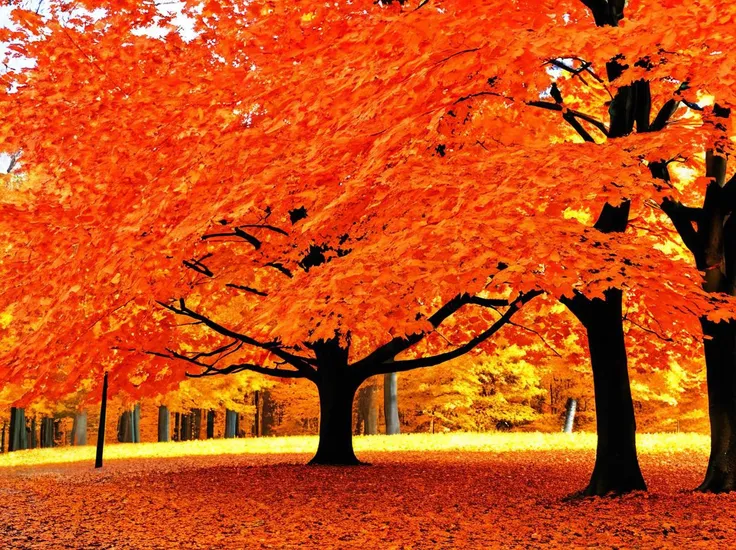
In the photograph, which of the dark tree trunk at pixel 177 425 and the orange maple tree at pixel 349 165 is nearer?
the orange maple tree at pixel 349 165

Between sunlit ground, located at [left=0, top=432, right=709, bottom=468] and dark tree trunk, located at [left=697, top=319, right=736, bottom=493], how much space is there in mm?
7352

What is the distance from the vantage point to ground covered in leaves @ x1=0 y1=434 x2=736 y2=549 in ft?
23.4

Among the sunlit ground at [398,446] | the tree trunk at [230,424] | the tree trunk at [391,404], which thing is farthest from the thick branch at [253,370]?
the tree trunk at [230,424]

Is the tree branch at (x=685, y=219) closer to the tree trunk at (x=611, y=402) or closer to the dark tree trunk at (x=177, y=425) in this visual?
the tree trunk at (x=611, y=402)

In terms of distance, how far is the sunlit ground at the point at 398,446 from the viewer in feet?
57.9

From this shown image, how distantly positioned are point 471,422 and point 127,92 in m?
25.6

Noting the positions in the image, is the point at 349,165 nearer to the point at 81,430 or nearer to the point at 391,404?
the point at 391,404

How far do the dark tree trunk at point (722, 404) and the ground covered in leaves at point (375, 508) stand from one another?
0.48m

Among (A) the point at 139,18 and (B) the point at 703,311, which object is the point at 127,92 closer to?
(A) the point at 139,18

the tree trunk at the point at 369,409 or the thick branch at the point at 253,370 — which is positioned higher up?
the thick branch at the point at 253,370

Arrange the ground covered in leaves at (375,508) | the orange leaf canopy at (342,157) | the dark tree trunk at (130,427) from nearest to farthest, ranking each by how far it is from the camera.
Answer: the orange leaf canopy at (342,157), the ground covered in leaves at (375,508), the dark tree trunk at (130,427)

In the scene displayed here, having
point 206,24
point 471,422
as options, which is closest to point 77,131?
point 206,24

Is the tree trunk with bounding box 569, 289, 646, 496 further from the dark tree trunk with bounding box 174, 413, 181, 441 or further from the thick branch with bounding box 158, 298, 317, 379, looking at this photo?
the dark tree trunk with bounding box 174, 413, 181, 441

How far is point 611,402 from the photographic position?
9.26 m
